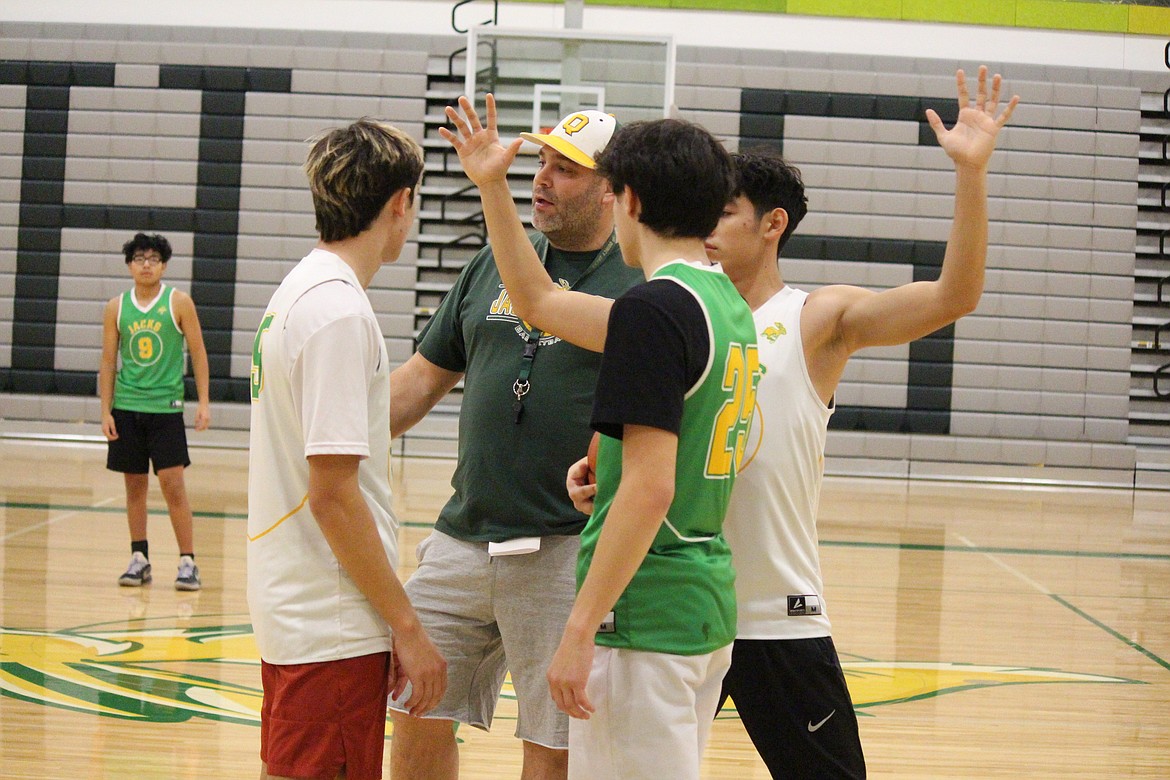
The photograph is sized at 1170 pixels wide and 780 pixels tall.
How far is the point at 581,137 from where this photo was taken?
7.34 feet

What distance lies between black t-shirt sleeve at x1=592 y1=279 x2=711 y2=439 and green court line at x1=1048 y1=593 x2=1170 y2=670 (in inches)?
159

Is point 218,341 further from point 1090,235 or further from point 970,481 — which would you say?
point 1090,235

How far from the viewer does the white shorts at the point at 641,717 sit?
1.60m

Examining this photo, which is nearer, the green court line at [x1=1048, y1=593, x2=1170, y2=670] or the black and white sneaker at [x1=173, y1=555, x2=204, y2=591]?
the green court line at [x1=1048, y1=593, x2=1170, y2=670]

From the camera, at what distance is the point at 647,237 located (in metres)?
1.70

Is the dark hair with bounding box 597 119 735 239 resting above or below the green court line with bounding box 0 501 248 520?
above

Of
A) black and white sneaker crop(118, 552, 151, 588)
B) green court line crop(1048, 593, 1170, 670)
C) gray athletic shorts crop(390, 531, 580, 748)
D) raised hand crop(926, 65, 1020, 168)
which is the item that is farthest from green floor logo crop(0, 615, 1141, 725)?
raised hand crop(926, 65, 1020, 168)

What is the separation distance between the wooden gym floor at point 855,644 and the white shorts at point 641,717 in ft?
5.74

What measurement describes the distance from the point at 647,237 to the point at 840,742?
39.1 inches

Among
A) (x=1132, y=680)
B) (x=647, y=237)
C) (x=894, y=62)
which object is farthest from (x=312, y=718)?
(x=894, y=62)

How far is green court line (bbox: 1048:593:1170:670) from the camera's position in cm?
484

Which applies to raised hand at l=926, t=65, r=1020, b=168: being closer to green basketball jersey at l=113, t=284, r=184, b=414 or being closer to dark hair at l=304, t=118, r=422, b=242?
dark hair at l=304, t=118, r=422, b=242

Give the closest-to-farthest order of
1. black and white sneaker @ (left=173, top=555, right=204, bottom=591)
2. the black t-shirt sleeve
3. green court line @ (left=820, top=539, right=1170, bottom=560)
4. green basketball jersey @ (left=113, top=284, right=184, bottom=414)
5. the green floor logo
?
the black t-shirt sleeve → the green floor logo → black and white sneaker @ (left=173, top=555, right=204, bottom=591) → green basketball jersey @ (left=113, top=284, right=184, bottom=414) → green court line @ (left=820, top=539, right=1170, bottom=560)

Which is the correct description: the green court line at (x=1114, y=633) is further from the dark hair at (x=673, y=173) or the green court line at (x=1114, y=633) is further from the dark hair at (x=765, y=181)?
the dark hair at (x=673, y=173)
